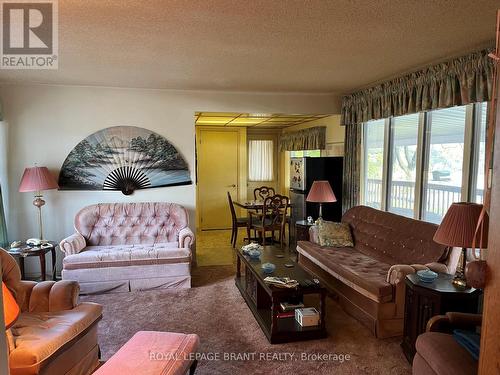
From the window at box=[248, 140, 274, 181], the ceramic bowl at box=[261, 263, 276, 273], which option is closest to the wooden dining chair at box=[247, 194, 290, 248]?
the window at box=[248, 140, 274, 181]

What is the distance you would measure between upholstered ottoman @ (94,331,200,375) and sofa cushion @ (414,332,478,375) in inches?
51.7

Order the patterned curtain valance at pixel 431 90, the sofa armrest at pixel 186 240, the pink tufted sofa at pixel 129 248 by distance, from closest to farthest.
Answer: the patterned curtain valance at pixel 431 90 < the pink tufted sofa at pixel 129 248 < the sofa armrest at pixel 186 240

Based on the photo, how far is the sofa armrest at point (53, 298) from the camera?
2.38 meters

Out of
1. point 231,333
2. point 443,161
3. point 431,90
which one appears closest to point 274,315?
point 231,333

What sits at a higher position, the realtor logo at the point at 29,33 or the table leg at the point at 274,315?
the realtor logo at the point at 29,33

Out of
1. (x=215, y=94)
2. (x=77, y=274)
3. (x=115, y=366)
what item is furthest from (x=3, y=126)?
(x=115, y=366)

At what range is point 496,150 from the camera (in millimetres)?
875

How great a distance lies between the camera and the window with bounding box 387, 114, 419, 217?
3861 mm

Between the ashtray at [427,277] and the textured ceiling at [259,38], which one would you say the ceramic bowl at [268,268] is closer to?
the ashtray at [427,277]

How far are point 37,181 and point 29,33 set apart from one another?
Answer: 204 cm

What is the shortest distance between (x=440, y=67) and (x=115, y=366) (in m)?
3.58

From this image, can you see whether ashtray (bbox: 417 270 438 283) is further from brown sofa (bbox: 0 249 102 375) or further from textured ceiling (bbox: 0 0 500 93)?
brown sofa (bbox: 0 249 102 375)

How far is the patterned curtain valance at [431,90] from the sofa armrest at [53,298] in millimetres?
3488

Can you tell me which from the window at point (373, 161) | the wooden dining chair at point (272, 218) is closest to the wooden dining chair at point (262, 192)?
the wooden dining chair at point (272, 218)
